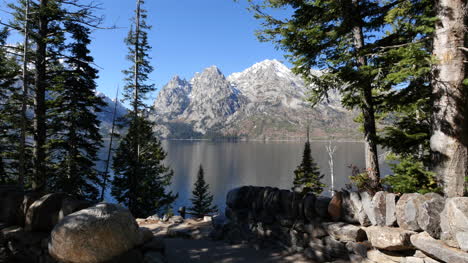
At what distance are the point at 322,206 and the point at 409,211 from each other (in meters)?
1.59

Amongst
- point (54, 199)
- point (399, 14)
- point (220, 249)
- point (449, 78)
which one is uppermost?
point (399, 14)

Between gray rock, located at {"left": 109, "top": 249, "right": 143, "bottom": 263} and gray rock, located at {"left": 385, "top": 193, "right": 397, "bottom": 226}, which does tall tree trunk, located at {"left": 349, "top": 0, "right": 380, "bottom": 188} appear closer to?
gray rock, located at {"left": 385, "top": 193, "right": 397, "bottom": 226}

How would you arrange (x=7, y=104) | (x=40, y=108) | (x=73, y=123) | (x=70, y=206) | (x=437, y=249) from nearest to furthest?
1. (x=437, y=249)
2. (x=70, y=206)
3. (x=7, y=104)
4. (x=40, y=108)
5. (x=73, y=123)

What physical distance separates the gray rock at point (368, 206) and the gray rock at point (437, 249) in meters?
0.65

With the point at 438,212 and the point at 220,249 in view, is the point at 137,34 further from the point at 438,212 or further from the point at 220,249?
the point at 438,212

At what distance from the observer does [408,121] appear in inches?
247

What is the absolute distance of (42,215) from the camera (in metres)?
4.45

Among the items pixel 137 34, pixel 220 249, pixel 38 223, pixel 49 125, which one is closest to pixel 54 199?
pixel 38 223

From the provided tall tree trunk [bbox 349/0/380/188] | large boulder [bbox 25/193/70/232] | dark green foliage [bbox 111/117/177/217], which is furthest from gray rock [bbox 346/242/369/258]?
dark green foliage [bbox 111/117/177/217]

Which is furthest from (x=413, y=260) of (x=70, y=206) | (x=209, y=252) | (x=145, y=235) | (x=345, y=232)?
(x=70, y=206)

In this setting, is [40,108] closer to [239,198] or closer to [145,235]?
[145,235]

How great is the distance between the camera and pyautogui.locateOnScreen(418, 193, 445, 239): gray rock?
311cm

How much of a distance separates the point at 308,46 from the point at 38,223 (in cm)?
805

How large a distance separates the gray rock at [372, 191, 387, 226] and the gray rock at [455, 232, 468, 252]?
101 cm
